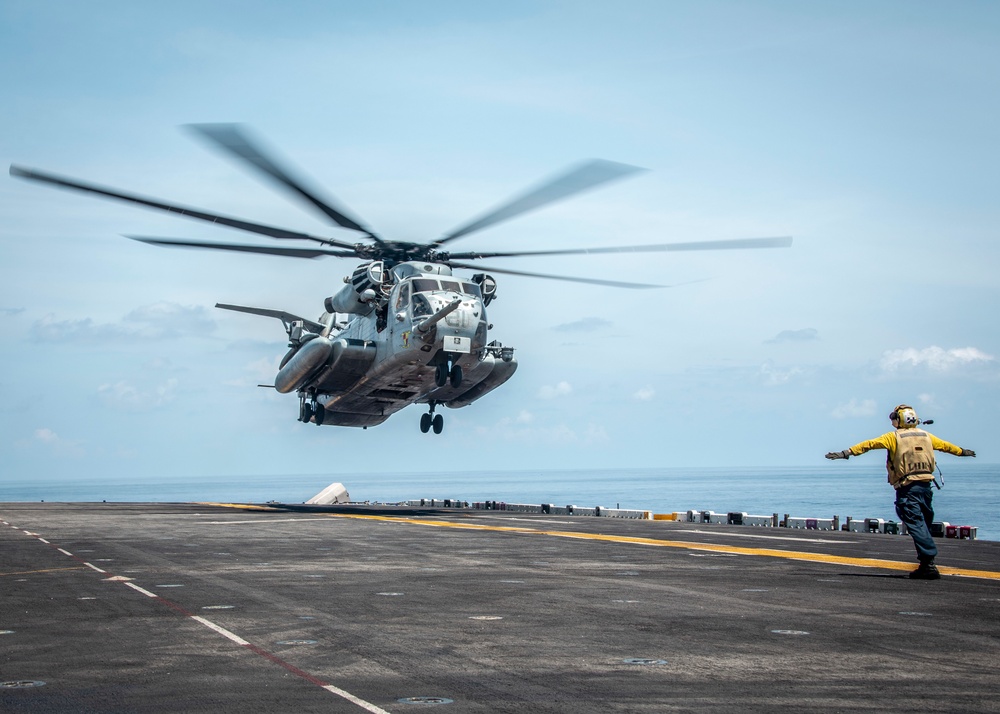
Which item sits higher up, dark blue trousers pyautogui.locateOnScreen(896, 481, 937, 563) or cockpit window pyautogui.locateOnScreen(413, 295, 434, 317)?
cockpit window pyautogui.locateOnScreen(413, 295, 434, 317)

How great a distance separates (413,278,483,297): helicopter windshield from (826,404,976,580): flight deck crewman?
804 inches

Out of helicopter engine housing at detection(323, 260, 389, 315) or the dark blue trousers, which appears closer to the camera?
the dark blue trousers

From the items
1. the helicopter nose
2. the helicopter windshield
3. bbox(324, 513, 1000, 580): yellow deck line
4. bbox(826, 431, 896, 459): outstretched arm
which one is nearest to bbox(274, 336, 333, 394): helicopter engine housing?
the helicopter windshield

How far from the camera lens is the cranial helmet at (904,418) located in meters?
14.0

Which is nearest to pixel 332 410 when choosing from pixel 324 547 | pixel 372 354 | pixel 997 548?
pixel 372 354

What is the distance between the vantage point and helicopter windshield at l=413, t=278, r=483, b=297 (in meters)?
32.7

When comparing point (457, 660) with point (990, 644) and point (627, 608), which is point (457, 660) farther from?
point (990, 644)

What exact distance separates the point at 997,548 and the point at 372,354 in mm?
21684

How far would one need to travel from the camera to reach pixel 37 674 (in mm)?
7660

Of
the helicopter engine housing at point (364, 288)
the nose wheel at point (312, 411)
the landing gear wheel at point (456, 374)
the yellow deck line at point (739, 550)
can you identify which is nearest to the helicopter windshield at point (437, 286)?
the helicopter engine housing at point (364, 288)

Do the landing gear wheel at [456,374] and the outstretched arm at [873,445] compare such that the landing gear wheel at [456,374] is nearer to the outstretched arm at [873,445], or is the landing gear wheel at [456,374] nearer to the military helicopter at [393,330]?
the military helicopter at [393,330]

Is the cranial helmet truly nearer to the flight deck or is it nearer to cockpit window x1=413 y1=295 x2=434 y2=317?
the flight deck

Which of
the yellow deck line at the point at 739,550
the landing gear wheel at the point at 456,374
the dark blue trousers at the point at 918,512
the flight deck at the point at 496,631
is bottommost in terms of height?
the flight deck at the point at 496,631

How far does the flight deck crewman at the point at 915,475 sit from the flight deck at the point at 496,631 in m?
0.54
